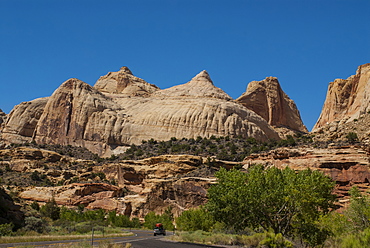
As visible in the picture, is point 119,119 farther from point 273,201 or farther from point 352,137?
point 273,201

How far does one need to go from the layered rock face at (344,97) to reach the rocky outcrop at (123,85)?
52.0 meters

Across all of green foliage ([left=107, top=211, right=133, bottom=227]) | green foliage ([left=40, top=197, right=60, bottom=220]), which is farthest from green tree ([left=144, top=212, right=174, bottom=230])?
green foliage ([left=40, top=197, right=60, bottom=220])

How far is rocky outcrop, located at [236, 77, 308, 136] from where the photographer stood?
146500 mm

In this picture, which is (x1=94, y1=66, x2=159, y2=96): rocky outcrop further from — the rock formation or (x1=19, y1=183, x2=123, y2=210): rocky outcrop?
(x1=19, y1=183, x2=123, y2=210): rocky outcrop

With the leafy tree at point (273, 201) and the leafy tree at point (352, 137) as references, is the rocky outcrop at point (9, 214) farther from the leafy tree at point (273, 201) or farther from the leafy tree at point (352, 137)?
the leafy tree at point (352, 137)

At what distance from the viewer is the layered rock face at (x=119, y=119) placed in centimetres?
10744

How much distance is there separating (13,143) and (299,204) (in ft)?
315

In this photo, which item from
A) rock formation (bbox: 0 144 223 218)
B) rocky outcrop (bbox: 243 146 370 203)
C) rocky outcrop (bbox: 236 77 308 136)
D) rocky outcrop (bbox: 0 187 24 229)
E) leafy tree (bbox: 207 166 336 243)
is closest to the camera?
leafy tree (bbox: 207 166 336 243)

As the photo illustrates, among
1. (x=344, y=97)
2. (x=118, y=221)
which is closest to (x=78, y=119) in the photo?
(x=118, y=221)

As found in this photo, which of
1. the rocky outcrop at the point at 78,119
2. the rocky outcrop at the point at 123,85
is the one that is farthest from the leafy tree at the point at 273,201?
the rocky outcrop at the point at 123,85

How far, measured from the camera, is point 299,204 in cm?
2845

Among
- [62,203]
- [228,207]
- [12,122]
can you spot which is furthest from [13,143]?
[228,207]

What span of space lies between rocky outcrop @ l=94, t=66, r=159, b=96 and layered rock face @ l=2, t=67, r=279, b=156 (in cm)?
1207

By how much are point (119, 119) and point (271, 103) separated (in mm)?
58882
